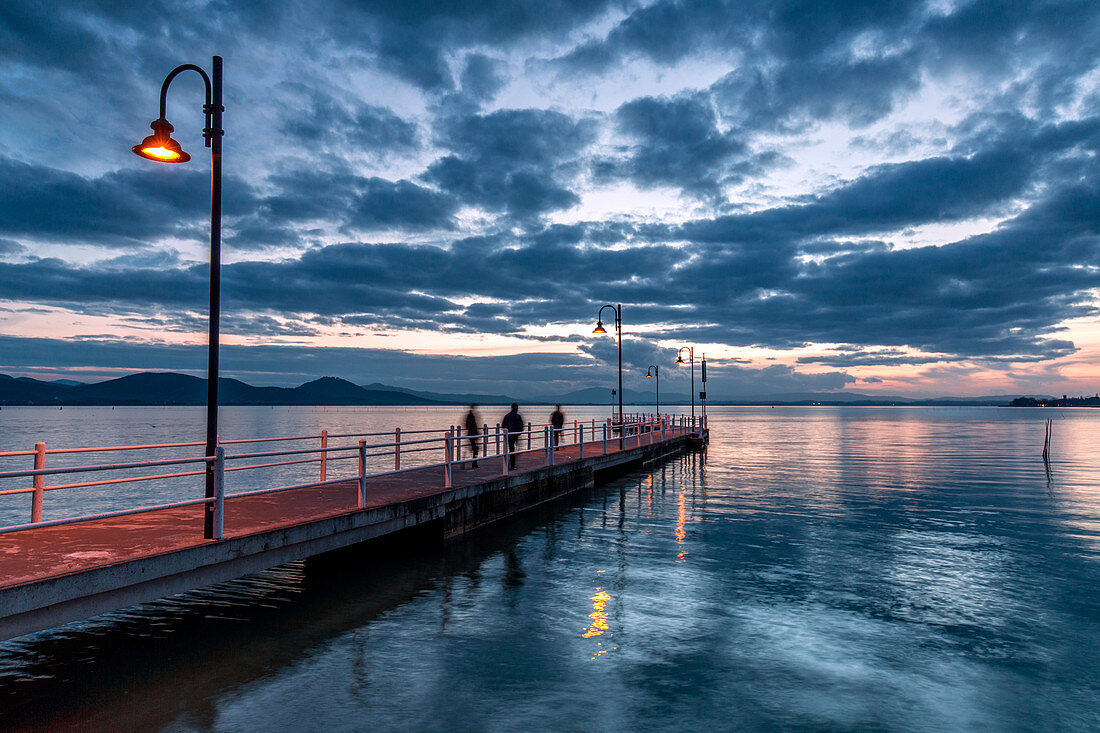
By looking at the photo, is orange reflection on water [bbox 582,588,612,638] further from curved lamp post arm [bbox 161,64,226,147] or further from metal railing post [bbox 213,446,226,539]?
curved lamp post arm [bbox 161,64,226,147]

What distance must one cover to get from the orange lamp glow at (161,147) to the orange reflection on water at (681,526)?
12.2 metres

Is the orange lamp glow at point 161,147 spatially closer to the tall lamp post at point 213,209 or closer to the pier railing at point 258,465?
the tall lamp post at point 213,209

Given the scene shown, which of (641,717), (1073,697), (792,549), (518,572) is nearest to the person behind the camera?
(641,717)

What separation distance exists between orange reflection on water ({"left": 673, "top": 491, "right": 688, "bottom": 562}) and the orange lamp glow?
12.2 m

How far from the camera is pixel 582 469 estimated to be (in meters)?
26.2

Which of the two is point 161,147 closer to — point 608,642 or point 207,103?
point 207,103

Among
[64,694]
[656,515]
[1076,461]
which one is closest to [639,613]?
[64,694]

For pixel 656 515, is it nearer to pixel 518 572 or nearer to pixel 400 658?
pixel 518 572

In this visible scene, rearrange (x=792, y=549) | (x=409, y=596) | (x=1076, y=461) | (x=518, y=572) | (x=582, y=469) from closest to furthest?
1. (x=409, y=596)
2. (x=518, y=572)
3. (x=792, y=549)
4. (x=582, y=469)
5. (x=1076, y=461)

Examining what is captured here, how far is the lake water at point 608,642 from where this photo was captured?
731 centimetres

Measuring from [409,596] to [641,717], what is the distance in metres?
5.97

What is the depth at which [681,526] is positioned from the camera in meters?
20.1

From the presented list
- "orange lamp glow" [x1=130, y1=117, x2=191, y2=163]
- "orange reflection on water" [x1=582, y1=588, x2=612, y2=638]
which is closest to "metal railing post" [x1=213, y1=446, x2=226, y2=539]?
"orange lamp glow" [x1=130, y1=117, x2=191, y2=163]

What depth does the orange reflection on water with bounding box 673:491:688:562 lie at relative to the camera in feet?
52.3
